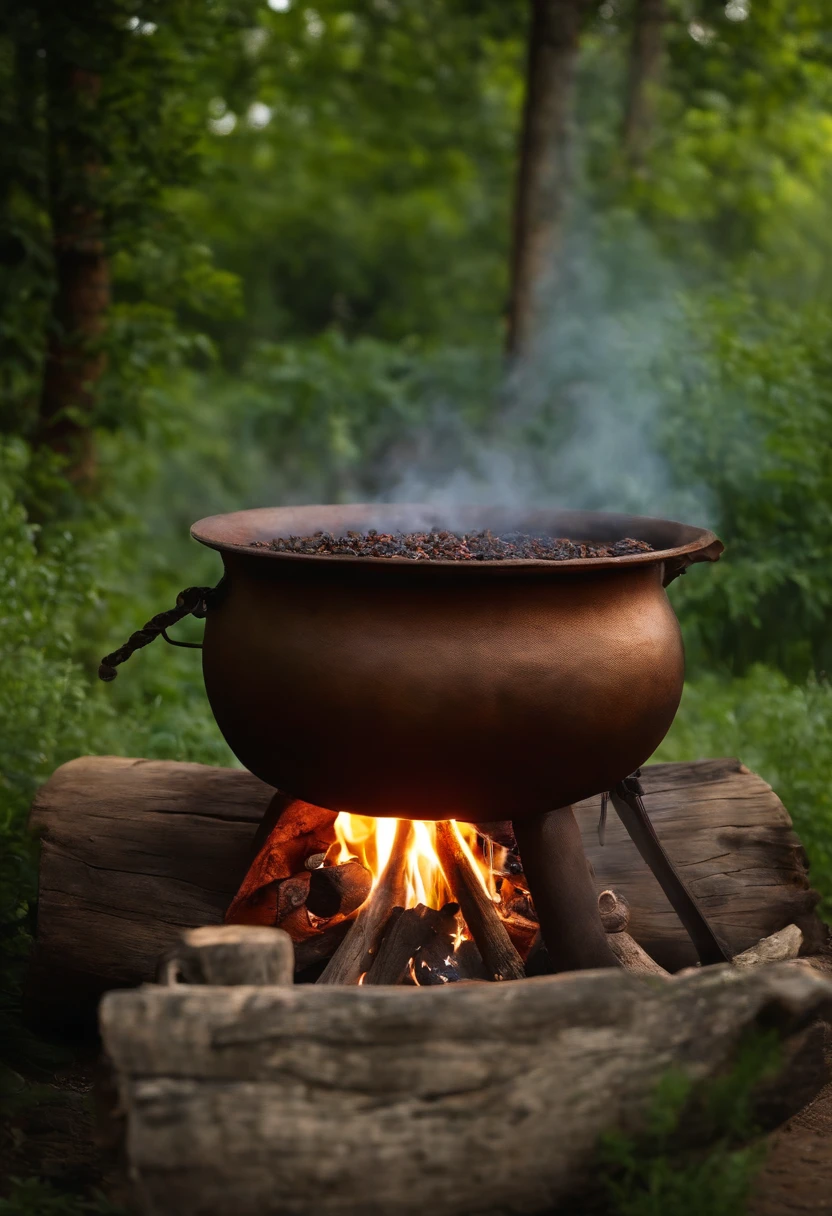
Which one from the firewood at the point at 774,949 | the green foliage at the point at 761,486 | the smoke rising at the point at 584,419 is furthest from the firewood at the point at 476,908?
the green foliage at the point at 761,486

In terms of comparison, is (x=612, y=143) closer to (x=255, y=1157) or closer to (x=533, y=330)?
(x=533, y=330)

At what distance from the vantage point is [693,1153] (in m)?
2.00

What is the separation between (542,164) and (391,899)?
5.77 m

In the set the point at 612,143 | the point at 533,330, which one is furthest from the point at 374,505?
the point at 612,143

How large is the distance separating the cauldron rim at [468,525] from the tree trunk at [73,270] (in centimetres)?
258

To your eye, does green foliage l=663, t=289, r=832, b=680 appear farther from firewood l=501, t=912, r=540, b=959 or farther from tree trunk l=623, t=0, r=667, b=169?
tree trunk l=623, t=0, r=667, b=169

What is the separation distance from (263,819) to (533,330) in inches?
207

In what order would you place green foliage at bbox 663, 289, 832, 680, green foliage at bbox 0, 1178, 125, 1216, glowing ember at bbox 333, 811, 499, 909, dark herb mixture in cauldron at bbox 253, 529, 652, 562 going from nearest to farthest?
green foliage at bbox 0, 1178, 125, 1216 → dark herb mixture in cauldron at bbox 253, 529, 652, 562 → glowing ember at bbox 333, 811, 499, 909 → green foliage at bbox 663, 289, 832, 680

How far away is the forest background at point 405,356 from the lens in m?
4.70

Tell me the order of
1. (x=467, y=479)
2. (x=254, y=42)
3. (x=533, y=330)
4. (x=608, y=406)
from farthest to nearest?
1. (x=254, y=42)
2. (x=533, y=330)
3. (x=467, y=479)
4. (x=608, y=406)

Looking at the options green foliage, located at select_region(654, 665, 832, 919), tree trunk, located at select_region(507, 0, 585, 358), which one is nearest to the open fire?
green foliage, located at select_region(654, 665, 832, 919)

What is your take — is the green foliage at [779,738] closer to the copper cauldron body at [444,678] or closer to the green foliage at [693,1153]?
the copper cauldron body at [444,678]

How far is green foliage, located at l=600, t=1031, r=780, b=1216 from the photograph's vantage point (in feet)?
6.21

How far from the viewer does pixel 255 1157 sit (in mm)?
1783
